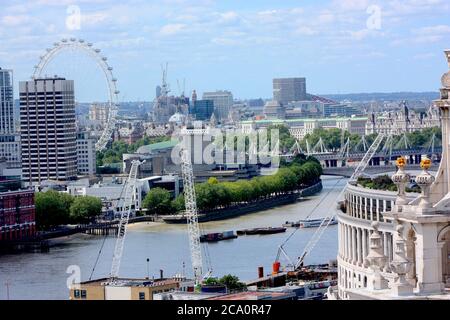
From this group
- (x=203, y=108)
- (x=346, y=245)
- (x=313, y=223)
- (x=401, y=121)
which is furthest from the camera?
(x=203, y=108)

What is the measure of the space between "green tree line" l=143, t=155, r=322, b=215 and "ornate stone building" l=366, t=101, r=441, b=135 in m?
6.83

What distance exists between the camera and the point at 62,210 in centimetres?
2191

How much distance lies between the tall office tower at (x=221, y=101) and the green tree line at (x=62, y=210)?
3007 centimetres

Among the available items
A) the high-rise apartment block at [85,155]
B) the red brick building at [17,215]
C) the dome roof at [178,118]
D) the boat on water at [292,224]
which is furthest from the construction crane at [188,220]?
the dome roof at [178,118]

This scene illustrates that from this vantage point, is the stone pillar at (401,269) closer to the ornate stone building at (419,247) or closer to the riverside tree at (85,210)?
the ornate stone building at (419,247)

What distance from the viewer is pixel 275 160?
33.5 metres

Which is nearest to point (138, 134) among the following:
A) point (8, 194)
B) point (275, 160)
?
point (275, 160)

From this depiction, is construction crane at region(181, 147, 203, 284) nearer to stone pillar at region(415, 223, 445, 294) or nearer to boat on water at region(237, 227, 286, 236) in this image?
boat on water at region(237, 227, 286, 236)

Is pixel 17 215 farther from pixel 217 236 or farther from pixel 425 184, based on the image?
pixel 425 184

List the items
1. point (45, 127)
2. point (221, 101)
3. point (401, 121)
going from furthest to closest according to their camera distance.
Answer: point (221, 101) → point (401, 121) → point (45, 127)

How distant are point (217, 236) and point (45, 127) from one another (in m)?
11.0

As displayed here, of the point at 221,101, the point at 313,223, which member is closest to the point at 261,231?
the point at 313,223

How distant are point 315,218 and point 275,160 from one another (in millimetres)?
13350

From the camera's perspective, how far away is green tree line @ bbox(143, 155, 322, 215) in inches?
925
